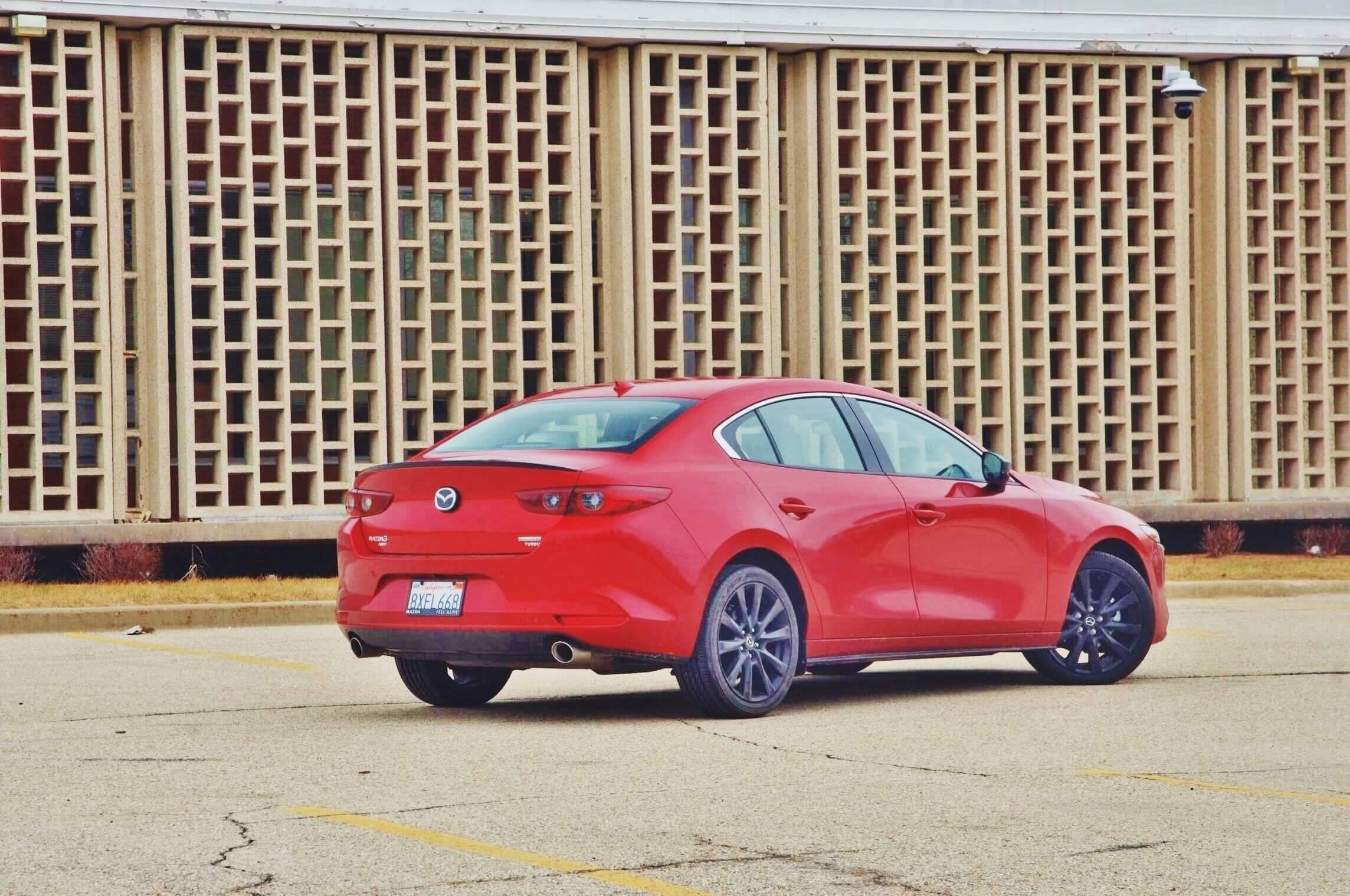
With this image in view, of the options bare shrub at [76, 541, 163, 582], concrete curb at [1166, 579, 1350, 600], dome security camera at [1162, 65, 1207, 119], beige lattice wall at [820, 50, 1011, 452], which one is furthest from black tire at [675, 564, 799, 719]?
dome security camera at [1162, 65, 1207, 119]

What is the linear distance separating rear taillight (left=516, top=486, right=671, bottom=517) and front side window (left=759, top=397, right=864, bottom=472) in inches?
44.3

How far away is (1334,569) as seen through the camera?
19297 millimetres

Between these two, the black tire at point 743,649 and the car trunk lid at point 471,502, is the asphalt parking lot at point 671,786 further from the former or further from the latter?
the car trunk lid at point 471,502

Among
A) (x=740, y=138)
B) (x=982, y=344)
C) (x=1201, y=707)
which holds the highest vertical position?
(x=740, y=138)

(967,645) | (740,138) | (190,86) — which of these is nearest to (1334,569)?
(740,138)

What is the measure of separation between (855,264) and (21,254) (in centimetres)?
795

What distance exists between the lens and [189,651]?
13359 mm

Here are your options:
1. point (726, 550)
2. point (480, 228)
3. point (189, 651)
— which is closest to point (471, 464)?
point (726, 550)

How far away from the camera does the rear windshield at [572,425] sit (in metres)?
9.51

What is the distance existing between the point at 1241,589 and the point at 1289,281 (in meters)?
5.91

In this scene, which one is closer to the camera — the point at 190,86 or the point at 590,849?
the point at 590,849

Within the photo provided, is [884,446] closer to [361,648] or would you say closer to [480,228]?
[361,648]

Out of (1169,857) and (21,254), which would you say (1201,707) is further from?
(21,254)

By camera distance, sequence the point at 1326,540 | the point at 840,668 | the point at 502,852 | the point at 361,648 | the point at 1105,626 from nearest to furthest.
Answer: the point at 502,852 < the point at 361,648 < the point at 1105,626 < the point at 840,668 < the point at 1326,540
